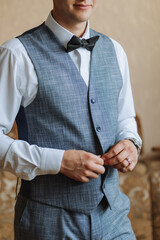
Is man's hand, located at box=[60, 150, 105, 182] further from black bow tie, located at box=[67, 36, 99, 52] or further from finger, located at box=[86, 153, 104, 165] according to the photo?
black bow tie, located at box=[67, 36, 99, 52]

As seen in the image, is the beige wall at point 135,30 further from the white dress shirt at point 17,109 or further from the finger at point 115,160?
the finger at point 115,160

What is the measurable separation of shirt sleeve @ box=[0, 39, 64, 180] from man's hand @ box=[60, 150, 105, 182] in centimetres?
2

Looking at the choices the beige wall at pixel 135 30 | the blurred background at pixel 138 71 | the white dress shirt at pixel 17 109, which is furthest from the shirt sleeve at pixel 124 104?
the beige wall at pixel 135 30

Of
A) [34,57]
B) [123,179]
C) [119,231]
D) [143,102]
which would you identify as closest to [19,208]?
[119,231]

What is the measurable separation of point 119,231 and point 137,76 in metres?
1.91

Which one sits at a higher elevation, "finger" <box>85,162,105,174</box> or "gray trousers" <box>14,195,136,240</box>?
"finger" <box>85,162,105,174</box>

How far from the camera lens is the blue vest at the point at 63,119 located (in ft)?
3.71

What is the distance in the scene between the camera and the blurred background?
2.50m

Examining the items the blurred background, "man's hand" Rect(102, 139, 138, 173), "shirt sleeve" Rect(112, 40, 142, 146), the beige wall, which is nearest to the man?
"man's hand" Rect(102, 139, 138, 173)

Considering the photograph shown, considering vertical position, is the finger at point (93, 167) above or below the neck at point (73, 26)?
below

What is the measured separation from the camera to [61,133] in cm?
114

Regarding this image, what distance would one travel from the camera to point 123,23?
113 inches

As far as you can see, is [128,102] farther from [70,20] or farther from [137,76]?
[137,76]

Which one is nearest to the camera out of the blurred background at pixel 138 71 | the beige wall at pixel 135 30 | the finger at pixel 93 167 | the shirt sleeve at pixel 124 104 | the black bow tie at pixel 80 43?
the finger at pixel 93 167
